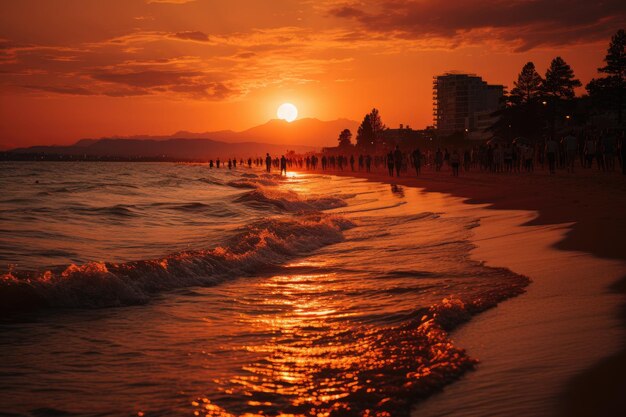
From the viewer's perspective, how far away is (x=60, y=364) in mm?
4488

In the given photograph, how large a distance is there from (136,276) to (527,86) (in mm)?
86634

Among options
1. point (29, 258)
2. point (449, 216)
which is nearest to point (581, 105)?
point (449, 216)

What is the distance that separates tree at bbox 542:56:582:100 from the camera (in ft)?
258

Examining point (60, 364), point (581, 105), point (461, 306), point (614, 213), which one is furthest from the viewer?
point (581, 105)

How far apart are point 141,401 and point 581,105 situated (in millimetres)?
98579

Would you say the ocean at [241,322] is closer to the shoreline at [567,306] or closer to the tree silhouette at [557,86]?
the shoreline at [567,306]

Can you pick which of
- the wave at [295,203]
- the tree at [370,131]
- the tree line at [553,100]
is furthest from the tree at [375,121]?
the wave at [295,203]

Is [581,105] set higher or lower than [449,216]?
higher

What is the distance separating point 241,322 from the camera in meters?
5.70

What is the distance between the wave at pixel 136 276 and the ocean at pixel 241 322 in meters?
0.03

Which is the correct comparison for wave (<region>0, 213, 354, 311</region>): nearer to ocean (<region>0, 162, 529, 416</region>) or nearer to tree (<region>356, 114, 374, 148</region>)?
ocean (<region>0, 162, 529, 416</region>)

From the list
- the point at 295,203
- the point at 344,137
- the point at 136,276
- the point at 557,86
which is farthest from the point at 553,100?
the point at 344,137

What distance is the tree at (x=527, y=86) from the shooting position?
274 feet

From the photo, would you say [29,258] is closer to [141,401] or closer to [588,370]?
[141,401]
